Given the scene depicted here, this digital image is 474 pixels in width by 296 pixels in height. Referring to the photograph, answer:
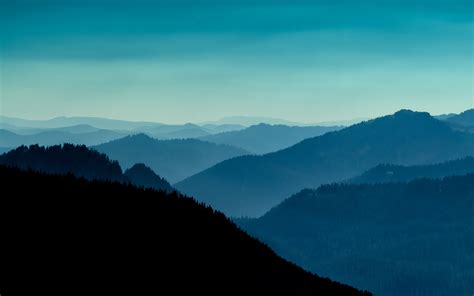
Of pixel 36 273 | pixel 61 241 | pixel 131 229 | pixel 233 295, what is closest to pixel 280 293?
pixel 233 295

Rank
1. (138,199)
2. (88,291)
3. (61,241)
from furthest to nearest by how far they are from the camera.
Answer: (138,199)
(61,241)
(88,291)

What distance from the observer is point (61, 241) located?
46.4 meters

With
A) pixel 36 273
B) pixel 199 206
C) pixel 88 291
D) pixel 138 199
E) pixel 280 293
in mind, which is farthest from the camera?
pixel 199 206

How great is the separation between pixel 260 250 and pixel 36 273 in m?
30.6

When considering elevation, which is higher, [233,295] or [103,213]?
[103,213]

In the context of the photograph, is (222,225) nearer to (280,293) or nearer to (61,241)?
(280,293)

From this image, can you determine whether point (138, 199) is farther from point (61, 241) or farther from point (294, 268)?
point (61, 241)

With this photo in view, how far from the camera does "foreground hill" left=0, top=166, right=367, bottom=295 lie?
137 feet

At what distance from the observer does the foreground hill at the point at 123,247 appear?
→ 41.8 meters

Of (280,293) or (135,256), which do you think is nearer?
(135,256)

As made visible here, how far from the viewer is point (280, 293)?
60625 millimetres

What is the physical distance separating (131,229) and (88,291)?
16604 millimetres

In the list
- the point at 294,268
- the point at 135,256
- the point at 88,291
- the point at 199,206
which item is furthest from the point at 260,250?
the point at 88,291

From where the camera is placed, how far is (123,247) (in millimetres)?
53312
